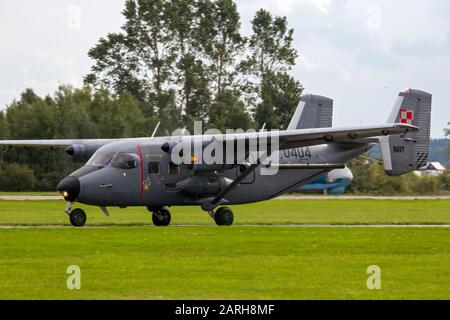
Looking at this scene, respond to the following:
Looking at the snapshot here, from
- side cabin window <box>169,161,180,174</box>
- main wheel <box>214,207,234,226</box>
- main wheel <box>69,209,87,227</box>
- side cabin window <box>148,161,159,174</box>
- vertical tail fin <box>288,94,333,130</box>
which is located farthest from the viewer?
vertical tail fin <box>288,94,333,130</box>

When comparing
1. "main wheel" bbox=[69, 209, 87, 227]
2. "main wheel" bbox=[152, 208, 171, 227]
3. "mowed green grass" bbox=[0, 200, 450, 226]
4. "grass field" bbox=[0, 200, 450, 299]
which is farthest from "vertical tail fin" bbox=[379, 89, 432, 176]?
"main wheel" bbox=[69, 209, 87, 227]

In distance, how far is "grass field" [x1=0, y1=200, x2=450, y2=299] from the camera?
16.7 metres

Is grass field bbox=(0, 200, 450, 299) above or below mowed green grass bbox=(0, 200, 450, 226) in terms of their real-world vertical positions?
below

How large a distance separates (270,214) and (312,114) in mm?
4669

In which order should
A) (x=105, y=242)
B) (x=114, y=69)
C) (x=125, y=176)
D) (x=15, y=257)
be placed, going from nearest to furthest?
(x=15, y=257)
(x=105, y=242)
(x=125, y=176)
(x=114, y=69)

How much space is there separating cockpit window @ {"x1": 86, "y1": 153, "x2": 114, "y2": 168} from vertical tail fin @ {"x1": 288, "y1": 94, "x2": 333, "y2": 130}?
910 centimetres

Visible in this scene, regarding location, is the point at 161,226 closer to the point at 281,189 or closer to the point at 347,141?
the point at 281,189

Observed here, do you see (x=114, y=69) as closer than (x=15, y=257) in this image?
No

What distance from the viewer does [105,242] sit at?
2508 cm

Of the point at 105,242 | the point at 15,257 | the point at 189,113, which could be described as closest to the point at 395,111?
the point at 105,242

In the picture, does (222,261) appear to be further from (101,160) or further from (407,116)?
(407,116)

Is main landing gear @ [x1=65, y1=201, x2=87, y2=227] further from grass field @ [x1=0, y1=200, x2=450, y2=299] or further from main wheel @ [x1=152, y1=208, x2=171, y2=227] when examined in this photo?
main wheel @ [x1=152, y1=208, x2=171, y2=227]

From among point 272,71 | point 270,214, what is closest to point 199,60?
point 272,71
